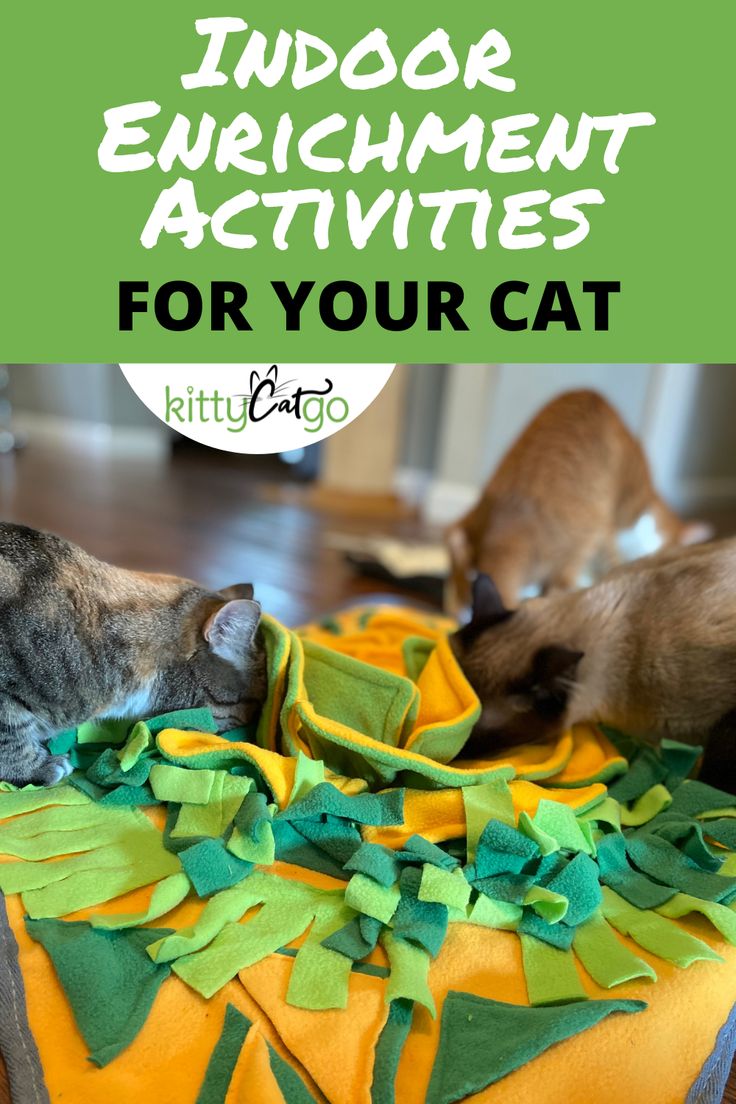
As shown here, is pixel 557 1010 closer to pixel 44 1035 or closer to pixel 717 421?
pixel 44 1035

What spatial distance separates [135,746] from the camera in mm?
1469

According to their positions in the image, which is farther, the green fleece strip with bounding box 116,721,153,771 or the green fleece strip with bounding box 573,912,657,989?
the green fleece strip with bounding box 116,721,153,771

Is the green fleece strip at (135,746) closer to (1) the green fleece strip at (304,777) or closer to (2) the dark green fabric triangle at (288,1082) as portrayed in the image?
(1) the green fleece strip at (304,777)

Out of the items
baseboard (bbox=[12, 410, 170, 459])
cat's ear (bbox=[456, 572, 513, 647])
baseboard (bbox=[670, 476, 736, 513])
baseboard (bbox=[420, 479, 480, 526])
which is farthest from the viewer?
baseboard (bbox=[12, 410, 170, 459])

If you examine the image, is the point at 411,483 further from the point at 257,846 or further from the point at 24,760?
the point at 257,846

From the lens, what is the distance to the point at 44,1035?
1.04 meters

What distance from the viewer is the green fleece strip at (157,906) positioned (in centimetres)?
119

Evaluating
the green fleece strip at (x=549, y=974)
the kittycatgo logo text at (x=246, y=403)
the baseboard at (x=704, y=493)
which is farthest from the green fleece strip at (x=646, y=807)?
the baseboard at (x=704, y=493)

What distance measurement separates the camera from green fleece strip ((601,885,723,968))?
122 cm

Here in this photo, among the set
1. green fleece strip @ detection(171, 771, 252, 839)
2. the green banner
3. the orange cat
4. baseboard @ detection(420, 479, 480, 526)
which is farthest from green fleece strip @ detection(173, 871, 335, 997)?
baseboard @ detection(420, 479, 480, 526)

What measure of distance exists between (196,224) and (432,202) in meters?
0.41

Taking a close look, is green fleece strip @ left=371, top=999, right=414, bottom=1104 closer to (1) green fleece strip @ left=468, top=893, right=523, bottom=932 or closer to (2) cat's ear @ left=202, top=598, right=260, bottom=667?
(1) green fleece strip @ left=468, top=893, right=523, bottom=932

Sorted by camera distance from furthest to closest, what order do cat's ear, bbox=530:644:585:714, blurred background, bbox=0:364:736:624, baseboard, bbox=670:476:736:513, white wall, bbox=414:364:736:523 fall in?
baseboard, bbox=670:476:736:513 → white wall, bbox=414:364:736:523 → blurred background, bbox=0:364:736:624 → cat's ear, bbox=530:644:585:714

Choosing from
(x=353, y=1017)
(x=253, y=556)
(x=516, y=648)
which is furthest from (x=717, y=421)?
(x=353, y=1017)
